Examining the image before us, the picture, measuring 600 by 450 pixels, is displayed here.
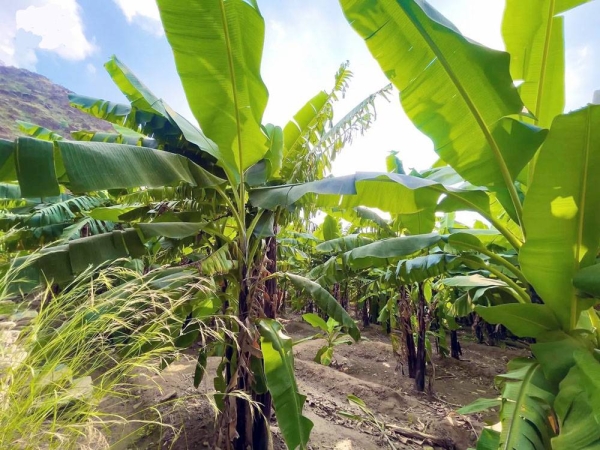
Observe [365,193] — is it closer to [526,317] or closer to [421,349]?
[526,317]

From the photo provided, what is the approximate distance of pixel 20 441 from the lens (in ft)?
3.16

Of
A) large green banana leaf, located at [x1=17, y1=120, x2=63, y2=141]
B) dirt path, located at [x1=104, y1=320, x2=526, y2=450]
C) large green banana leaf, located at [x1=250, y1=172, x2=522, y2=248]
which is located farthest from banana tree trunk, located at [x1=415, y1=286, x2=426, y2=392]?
large green banana leaf, located at [x1=17, y1=120, x2=63, y2=141]

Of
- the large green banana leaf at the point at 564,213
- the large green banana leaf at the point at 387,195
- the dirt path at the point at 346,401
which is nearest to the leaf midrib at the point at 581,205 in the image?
the large green banana leaf at the point at 564,213

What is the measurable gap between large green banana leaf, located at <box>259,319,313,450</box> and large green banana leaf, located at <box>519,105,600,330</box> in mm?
1268

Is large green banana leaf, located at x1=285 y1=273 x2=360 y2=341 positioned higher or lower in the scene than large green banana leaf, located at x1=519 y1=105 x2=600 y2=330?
lower

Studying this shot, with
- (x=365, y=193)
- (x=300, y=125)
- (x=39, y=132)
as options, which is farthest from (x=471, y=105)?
(x=39, y=132)

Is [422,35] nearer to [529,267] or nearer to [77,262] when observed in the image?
[529,267]

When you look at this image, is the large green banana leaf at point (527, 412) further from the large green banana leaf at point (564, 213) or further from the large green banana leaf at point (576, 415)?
the large green banana leaf at point (564, 213)

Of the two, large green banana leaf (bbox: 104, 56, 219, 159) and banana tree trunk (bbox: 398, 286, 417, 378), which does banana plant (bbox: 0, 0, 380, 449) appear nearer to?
large green banana leaf (bbox: 104, 56, 219, 159)

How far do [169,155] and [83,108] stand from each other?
1.68m

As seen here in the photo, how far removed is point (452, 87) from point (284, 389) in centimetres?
181

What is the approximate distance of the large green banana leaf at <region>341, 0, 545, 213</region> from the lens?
4.61 feet

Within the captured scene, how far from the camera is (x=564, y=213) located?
1251 mm

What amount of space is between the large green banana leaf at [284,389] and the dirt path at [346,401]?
1.27 feet
